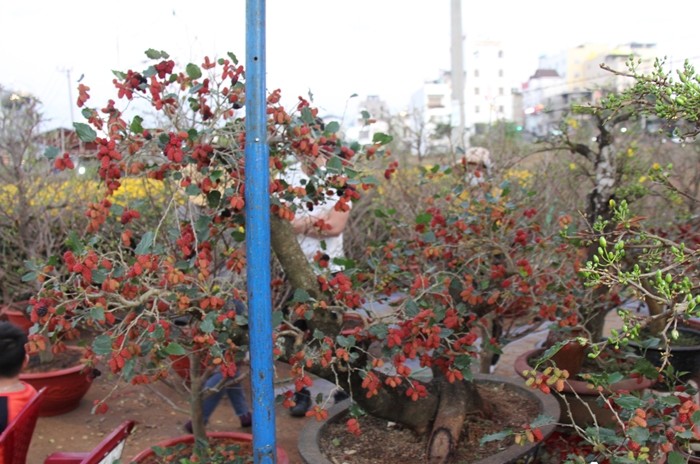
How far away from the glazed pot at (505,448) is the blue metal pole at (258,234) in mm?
563

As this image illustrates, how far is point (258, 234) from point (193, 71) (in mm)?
715

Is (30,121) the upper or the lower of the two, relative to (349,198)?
upper

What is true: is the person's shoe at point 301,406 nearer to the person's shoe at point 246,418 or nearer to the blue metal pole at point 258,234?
the person's shoe at point 246,418

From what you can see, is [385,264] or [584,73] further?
[584,73]

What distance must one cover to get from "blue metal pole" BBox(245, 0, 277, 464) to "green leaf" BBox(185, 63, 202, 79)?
1.38 ft

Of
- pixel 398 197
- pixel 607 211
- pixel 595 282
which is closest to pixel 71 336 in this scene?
pixel 595 282

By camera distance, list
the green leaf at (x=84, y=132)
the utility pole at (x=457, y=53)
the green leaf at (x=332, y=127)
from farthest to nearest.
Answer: the utility pole at (x=457, y=53)
the green leaf at (x=332, y=127)
the green leaf at (x=84, y=132)

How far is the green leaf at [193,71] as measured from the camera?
2.32 m

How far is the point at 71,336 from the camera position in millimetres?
2260

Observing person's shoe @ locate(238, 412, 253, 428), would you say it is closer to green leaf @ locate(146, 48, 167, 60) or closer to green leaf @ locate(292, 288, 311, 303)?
green leaf @ locate(292, 288, 311, 303)

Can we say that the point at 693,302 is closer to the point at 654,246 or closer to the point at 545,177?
the point at 654,246

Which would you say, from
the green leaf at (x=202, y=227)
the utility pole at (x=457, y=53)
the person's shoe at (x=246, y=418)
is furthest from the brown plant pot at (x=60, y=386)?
the utility pole at (x=457, y=53)

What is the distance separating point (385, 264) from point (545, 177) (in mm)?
2824

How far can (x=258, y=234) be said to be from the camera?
2.03m
